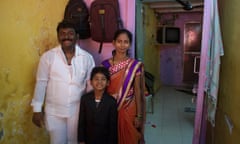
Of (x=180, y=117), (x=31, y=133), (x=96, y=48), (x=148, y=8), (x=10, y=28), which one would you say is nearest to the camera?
(x=10, y=28)

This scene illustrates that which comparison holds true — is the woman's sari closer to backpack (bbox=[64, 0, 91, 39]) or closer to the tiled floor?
backpack (bbox=[64, 0, 91, 39])

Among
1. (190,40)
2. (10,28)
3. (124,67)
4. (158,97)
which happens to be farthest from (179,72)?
(10,28)

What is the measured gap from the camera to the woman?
5.08 ft

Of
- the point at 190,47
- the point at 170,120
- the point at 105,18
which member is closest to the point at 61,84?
the point at 105,18

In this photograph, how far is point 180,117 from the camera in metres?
2.84

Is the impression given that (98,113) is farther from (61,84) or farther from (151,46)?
(151,46)

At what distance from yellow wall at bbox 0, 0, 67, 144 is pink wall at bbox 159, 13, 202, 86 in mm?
2833

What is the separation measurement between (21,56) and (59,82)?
0.33 m

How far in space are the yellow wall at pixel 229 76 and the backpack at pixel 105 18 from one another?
72 cm

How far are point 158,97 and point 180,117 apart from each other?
34.4 inches

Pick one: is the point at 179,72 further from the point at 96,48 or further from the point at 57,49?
the point at 57,49

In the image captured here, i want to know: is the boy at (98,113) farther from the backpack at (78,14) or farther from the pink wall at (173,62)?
the pink wall at (173,62)

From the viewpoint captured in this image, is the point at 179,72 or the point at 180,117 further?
the point at 179,72

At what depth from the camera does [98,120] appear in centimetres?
149
